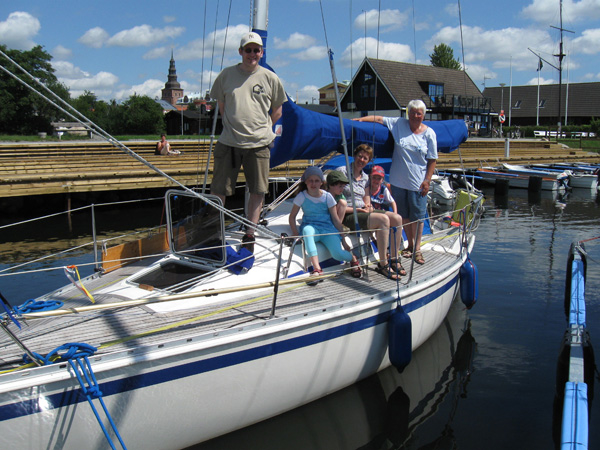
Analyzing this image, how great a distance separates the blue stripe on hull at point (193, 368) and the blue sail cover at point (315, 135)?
2109 millimetres

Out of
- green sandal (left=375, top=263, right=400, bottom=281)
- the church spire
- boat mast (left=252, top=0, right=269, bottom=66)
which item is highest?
the church spire

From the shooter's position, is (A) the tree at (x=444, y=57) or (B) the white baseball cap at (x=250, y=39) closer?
(B) the white baseball cap at (x=250, y=39)

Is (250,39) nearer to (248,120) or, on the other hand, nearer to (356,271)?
(248,120)

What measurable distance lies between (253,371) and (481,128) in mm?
45871

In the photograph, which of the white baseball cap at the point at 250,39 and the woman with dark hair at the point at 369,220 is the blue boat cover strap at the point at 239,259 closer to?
the woman with dark hair at the point at 369,220

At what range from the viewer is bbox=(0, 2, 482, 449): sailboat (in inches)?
131

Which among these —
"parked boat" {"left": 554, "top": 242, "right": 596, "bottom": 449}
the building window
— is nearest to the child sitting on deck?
"parked boat" {"left": 554, "top": 242, "right": 596, "bottom": 449}

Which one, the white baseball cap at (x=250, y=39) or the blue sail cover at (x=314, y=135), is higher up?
the white baseball cap at (x=250, y=39)

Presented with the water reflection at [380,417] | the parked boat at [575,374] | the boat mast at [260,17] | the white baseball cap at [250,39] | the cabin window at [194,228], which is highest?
the boat mast at [260,17]

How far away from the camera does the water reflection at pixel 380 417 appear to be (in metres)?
4.47

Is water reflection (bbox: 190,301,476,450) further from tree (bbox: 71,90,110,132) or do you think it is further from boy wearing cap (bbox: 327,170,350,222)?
tree (bbox: 71,90,110,132)

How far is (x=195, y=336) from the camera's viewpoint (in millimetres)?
3748

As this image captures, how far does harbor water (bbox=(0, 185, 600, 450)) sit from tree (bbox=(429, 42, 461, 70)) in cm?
5430

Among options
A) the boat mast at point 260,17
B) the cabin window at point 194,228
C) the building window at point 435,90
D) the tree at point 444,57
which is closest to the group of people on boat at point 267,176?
the cabin window at point 194,228
